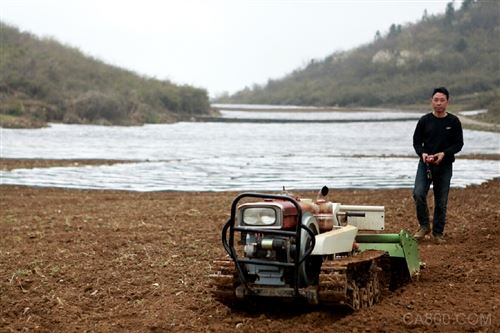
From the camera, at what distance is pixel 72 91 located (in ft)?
177

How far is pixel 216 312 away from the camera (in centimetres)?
586

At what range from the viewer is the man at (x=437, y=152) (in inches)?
336

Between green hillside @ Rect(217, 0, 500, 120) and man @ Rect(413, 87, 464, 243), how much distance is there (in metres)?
57.6

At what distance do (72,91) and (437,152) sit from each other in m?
47.8

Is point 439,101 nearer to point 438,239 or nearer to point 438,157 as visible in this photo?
point 438,157

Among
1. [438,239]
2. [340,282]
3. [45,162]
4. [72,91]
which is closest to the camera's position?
[340,282]

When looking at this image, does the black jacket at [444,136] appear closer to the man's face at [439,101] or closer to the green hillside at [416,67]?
the man's face at [439,101]

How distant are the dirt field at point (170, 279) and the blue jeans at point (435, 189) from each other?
0.28m

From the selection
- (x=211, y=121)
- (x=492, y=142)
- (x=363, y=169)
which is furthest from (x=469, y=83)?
(x=363, y=169)

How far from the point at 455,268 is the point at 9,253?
4797mm

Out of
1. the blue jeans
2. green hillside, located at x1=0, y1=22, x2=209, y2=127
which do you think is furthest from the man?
green hillside, located at x1=0, y1=22, x2=209, y2=127

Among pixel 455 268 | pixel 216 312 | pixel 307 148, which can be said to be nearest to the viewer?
pixel 216 312

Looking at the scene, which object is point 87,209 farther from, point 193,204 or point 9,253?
point 9,253

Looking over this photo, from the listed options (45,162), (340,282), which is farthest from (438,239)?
(45,162)
